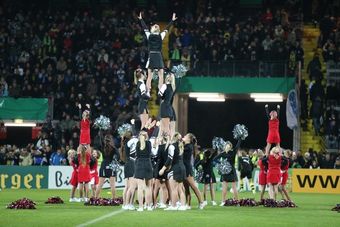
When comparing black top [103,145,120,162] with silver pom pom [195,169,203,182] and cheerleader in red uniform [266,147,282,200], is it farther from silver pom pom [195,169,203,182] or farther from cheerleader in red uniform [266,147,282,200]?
cheerleader in red uniform [266,147,282,200]

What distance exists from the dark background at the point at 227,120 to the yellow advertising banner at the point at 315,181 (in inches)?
228

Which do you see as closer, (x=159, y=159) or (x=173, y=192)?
(x=173, y=192)

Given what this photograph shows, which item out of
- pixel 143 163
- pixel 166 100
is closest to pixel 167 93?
pixel 166 100

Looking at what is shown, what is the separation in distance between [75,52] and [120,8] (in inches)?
145

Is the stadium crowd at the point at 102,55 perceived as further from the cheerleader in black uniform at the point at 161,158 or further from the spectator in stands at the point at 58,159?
the cheerleader in black uniform at the point at 161,158

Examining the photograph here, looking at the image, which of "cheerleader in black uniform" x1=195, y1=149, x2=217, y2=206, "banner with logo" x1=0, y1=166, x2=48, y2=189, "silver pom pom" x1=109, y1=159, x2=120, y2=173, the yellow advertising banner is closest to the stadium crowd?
the yellow advertising banner

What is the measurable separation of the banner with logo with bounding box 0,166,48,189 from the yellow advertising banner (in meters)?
9.02

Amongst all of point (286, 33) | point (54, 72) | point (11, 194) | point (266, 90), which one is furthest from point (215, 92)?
point (11, 194)

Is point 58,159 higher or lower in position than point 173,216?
higher

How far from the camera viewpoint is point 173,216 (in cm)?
1791

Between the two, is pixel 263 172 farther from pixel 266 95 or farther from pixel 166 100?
pixel 266 95

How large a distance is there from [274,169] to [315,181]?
9.19 meters

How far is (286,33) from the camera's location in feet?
119

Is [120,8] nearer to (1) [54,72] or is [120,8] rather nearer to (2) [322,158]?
(1) [54,72]
